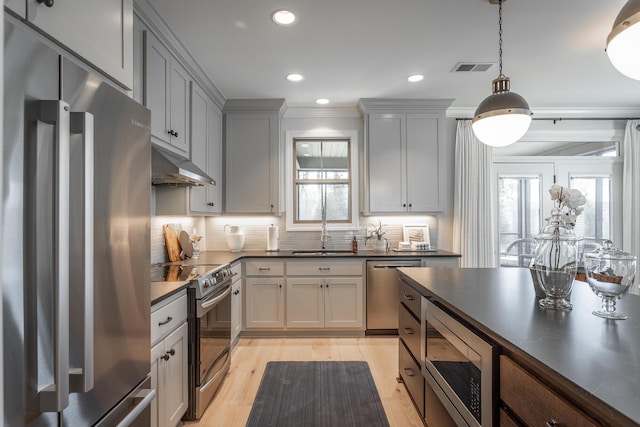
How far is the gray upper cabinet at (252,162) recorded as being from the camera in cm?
381

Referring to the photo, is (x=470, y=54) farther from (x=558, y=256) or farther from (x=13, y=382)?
(x=13, y=382)

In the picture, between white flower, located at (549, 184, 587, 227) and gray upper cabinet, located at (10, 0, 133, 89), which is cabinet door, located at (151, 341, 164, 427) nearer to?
gray upper cabinet, located at (10, 0, 133, 89)

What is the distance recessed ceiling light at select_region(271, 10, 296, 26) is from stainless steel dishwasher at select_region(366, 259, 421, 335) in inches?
93.8

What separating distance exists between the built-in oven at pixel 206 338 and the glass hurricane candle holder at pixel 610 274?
199cm

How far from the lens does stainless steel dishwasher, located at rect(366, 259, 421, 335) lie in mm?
3520

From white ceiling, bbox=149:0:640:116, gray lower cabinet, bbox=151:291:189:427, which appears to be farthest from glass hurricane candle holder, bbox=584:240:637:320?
gray lower cabinet, bbox=151:291:189:427

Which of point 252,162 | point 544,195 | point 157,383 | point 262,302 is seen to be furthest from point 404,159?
point 157,383

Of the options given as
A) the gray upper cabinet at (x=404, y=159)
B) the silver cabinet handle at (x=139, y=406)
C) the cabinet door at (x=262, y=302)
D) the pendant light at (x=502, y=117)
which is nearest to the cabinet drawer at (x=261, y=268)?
the cabinet door at (x=262, y=302)

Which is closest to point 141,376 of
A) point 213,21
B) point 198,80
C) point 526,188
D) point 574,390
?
point 574,390

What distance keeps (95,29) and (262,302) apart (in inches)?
113

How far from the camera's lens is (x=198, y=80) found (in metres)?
3.03

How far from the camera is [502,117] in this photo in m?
1.86

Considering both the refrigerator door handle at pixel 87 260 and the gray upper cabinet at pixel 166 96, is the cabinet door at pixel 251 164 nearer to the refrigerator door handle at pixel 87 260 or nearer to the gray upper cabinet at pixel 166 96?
the gray upper cabinet at pixel 166 96

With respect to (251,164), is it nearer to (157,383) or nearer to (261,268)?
(261,268)
